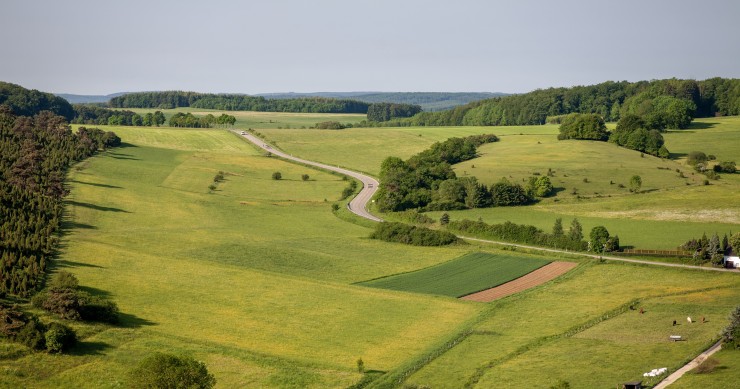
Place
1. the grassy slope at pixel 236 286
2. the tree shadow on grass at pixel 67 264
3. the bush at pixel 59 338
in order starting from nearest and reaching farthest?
the bush at pixel 59 338 < the grassy slope at pixel 236 286 < the tree shadow on grass at pixel 67 264

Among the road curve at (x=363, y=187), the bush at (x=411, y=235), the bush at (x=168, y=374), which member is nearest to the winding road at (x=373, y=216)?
the road curve at (x=363, y=187)

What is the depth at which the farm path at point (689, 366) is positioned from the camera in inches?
2063

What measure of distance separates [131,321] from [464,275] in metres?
39.9

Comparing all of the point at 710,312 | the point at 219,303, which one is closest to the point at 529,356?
the point at 710,312

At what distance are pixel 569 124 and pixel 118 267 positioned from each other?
13689 centimetres

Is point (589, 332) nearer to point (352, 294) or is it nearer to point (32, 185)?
point (352, 294)

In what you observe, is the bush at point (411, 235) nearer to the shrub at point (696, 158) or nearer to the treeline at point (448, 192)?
the treeline at point (448, 192)

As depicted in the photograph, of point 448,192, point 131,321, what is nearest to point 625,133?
point 448,192

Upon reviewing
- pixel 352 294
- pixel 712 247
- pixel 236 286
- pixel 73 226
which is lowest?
pixel 352 294

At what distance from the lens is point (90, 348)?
57250mm

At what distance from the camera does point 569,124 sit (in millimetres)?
191625

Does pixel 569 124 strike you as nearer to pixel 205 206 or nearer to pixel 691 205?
pixel 691 205

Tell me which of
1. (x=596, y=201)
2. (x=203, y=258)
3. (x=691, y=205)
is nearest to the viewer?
(x=203, y=258)

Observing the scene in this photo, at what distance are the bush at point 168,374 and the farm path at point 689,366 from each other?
1176 inches
